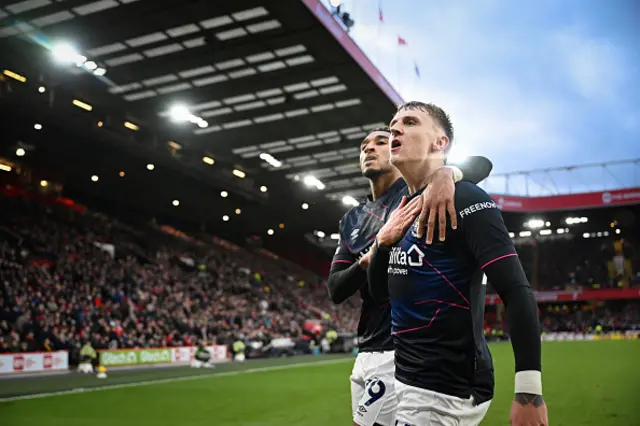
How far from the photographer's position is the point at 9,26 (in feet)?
63.9

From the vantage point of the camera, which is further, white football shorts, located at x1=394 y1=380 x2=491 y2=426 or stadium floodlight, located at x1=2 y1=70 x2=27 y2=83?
stadium floodlight, located at x1=2 y1=70 x2=27 y2=83

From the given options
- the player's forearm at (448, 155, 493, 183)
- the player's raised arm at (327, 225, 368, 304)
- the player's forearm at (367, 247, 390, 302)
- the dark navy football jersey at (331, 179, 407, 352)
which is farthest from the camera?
the dark navy football jersey at (331, 179, 407, 352)

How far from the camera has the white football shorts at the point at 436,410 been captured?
2.45m

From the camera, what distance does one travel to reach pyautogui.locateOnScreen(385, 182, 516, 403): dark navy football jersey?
96.6 inches

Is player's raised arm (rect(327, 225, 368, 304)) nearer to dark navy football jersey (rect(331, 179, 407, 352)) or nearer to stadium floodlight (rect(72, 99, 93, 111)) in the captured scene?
dark navy football jersey (rect(331, 179, 407, 352))

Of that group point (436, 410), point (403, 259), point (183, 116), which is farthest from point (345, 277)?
point (183, 116)

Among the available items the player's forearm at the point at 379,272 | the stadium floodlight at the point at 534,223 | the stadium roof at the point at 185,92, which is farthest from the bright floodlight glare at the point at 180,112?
the stadium floodlight at the point at 534,223

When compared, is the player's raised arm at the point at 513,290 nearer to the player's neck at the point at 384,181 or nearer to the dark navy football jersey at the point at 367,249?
the dark navy football jersey at the point at 367,249

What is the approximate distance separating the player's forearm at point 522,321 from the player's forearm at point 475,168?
22.0 inches

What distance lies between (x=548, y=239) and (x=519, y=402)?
62.5 metres

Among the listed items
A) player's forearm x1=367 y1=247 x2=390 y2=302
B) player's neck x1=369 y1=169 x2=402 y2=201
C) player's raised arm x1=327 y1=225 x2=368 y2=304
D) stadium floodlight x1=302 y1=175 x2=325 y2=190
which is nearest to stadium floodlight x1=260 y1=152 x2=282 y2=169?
stadium floodlight x1=302 y1=175 x2=325 y2=190

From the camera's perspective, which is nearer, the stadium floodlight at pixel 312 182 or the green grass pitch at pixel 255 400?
the green grass pitch at pixel 255 400

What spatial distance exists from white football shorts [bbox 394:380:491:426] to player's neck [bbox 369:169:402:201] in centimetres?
180

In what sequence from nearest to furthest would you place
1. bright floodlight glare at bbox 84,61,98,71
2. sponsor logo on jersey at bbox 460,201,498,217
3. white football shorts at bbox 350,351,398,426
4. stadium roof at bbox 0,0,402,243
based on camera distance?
sponsor logo on jersey at bbox 460,201,498,217
white football shorts at bbox 350,351,398,426
stadium roof at bbox 0,0,402,243
bright floodlight glare at bbox 84,61,98,71
